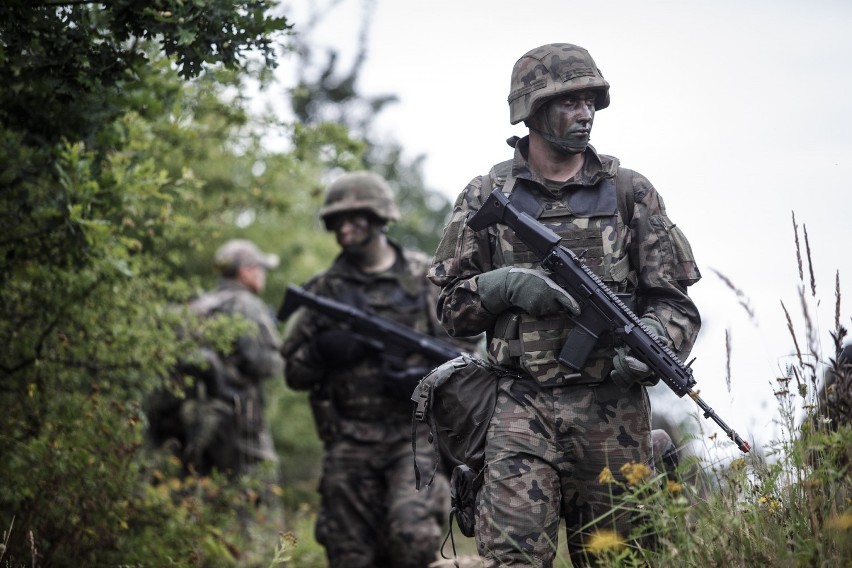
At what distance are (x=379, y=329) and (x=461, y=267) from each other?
281 centimetres

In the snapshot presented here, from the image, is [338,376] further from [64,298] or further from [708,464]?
[708,464]

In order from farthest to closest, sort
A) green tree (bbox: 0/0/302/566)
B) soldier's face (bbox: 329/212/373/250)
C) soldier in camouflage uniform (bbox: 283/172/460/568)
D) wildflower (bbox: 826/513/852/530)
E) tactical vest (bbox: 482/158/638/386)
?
soldier's face (bbox: 329/212/373/250) → soldier in camouflage uniform (bbox: 283/172/460/568) → green tree (bbox: 0/0/302/566) → tactical vest (bbox: 482/158/638/386) → wildflower (bbox: 826/513/852/530)

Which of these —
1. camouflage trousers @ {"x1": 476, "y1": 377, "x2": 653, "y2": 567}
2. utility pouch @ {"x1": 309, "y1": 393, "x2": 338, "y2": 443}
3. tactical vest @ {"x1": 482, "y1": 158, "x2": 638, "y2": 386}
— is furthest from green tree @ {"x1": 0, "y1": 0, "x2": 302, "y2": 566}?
camouflage trousers @ {"x1": 476, "y1": 377, "x2": 653, "y2": 567}

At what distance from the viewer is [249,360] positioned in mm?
10352

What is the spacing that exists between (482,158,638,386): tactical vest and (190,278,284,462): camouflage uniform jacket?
5.76 meters

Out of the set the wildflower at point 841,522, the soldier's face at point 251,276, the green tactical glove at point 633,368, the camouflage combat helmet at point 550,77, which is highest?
the soldier's face at point 251,276

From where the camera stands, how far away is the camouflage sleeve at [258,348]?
33.7ft

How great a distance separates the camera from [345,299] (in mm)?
7918

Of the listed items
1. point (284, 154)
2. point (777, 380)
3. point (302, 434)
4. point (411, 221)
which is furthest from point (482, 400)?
point (411, 221)

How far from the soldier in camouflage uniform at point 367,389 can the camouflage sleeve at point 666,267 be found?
282cm

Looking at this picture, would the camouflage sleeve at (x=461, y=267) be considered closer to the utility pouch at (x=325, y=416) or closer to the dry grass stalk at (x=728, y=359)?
the dry grass stalk at (x=728, y=359)

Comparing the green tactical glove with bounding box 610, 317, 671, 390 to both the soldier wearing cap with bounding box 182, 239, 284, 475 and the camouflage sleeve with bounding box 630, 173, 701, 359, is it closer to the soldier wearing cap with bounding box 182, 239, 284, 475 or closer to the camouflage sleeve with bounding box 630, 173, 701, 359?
the camouflage sleeve with bounding box 630, 173, 701, 359

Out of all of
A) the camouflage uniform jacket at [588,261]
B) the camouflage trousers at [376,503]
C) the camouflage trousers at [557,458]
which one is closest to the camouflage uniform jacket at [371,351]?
the camouflage trousers at [376,503]

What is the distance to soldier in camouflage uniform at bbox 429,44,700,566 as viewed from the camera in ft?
14.6
